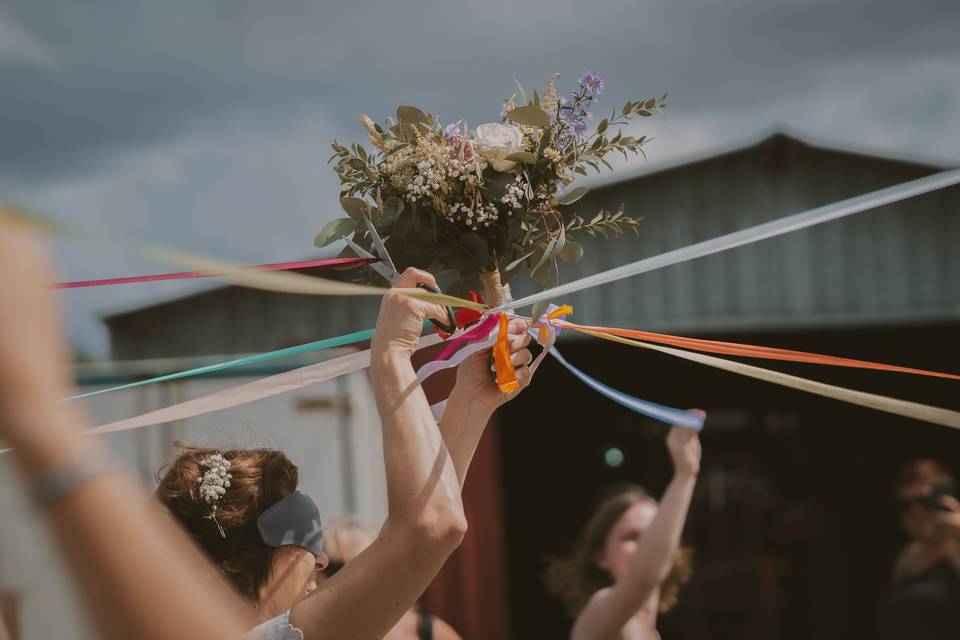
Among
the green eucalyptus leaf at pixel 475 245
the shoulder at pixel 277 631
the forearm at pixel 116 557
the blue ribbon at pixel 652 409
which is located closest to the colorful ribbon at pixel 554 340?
the blue ribbon at pixel 652 409

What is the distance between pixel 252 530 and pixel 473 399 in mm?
566

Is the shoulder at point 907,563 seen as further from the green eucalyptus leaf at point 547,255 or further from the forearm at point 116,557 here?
the forearm at point 116,557

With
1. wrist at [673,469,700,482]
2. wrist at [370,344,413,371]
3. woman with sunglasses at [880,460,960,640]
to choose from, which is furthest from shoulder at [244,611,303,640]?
woman with sunglasses at [880,460,960,640]

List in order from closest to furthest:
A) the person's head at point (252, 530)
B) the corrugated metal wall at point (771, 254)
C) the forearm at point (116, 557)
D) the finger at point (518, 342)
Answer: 1. the forearm at point (116, 557)
2. the person's head at point (252, 530)
3. the finger at point (518, 342)
4. the corrugated metal wall at point (771, 254)

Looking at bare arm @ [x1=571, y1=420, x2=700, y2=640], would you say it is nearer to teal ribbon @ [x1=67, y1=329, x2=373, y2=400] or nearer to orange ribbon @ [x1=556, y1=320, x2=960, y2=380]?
orange ribbon @ [x1=556, y1=320, x2=960, y2=380]

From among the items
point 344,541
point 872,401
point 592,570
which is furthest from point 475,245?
point 344,541

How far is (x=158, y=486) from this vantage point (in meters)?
2.19

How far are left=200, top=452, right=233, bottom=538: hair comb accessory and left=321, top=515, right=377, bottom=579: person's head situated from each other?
1.99 meters

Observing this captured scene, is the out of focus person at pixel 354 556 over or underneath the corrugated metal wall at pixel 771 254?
underneath

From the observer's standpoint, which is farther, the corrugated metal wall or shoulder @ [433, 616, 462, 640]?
the corrugated metal wall

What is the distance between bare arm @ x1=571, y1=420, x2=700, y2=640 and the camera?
3369 millimetres

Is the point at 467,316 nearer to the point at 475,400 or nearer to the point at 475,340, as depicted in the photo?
the point at 475,340

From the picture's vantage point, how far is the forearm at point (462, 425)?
6.92 feet

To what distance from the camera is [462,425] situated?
2131mm
